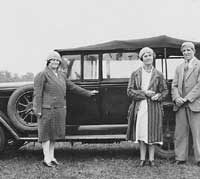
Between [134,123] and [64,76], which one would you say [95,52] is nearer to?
[64,76]

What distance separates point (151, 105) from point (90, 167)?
1.35 m

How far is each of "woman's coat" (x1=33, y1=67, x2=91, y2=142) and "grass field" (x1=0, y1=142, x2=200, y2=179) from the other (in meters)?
0.54

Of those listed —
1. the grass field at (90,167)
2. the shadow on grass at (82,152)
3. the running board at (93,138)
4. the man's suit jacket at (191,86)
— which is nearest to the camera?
the grass field at (90,167)

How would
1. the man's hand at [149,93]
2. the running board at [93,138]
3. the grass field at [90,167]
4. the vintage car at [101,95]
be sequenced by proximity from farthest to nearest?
the vintage car at [101,95] < the running board at [93,138] < the man's hand at [149,93] < the grass field at [90,167]

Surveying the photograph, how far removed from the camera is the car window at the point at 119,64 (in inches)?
212

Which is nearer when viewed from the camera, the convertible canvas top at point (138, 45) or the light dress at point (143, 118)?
the light dress at point (143, 118)

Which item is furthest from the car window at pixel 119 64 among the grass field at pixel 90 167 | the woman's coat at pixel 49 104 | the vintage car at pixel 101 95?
the grass field at pixel 90 167

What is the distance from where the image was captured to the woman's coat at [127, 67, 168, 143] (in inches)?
183

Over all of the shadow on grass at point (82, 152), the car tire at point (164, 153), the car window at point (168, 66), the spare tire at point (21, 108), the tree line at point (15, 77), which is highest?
the car window at point (168, 66)

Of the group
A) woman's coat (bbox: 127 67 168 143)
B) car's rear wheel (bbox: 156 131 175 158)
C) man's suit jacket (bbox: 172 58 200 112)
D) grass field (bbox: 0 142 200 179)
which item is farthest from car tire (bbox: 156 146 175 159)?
man's suit jacket (bbox: 172 58 200 112)

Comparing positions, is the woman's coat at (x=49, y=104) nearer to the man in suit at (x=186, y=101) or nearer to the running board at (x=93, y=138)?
the running board at (x=93, y=138)

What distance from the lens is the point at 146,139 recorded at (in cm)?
462

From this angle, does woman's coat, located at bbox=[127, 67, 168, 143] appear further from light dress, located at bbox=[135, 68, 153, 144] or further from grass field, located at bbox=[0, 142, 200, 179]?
grass field, located at bbox=[0, 142, 200, 179]

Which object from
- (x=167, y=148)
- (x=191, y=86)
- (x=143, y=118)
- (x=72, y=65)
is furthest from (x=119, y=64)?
(x=167, y=148)
